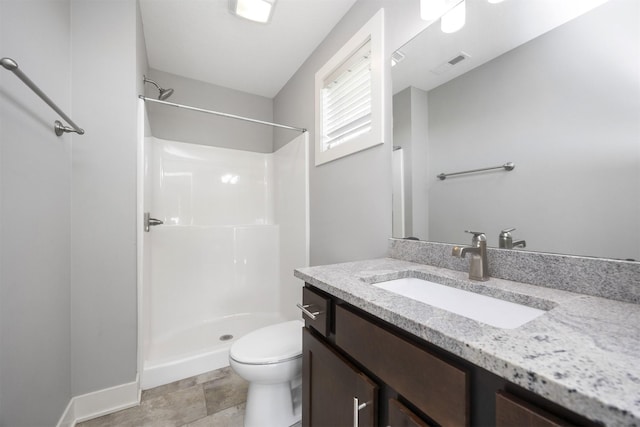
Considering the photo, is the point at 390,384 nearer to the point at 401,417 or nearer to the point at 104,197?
the point at 401,417

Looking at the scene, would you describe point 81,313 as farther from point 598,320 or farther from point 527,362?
point 598,320

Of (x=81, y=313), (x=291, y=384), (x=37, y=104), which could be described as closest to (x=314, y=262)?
(x=291, y=384)

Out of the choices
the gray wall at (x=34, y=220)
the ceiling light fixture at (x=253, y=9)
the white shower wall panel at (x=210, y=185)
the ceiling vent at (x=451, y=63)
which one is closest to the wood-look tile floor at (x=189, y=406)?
the gray wall at (x=34, y=220)

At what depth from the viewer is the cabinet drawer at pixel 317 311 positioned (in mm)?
803

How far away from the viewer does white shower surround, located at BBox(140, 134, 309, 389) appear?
204 centimetres

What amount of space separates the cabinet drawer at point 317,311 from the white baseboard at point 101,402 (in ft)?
4.21

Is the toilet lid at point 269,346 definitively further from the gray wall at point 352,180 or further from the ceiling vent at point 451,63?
the ceiling vent at point 451,63

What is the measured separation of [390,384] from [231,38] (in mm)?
2263

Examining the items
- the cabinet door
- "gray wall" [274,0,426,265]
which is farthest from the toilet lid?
"gray wall" [274,0,426,265]

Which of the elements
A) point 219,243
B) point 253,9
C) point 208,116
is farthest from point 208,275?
point 253,9

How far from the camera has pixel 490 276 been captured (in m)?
0.87

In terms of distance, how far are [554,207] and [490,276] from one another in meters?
0.29

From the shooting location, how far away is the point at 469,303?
30.5 inches

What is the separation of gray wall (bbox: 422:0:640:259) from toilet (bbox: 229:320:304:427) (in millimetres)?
950
